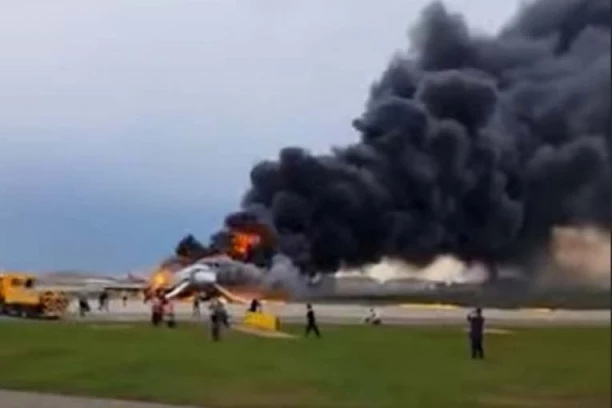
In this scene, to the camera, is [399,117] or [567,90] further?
[399,117]

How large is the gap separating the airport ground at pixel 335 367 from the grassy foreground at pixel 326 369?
0.10 feet

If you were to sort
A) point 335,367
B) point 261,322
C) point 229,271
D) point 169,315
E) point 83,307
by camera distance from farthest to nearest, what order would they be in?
point 229,271 → point 83,307 → point 169,315 → point 261,322 → point 335,367

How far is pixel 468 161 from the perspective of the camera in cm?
3061

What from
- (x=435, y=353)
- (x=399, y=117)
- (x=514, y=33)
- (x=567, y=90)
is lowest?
(x=435, y=353)

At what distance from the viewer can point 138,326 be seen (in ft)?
155

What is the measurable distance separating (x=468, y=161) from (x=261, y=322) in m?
18.4

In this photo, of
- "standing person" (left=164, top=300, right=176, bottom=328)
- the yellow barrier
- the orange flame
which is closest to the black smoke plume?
the orange flame

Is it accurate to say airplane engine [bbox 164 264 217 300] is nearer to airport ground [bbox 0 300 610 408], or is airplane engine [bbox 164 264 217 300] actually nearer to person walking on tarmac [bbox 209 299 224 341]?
airport ground [bbox 0 300 610 408]

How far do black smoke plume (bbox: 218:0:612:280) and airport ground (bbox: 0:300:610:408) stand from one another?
0.98 metres

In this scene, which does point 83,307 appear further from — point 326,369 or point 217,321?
point 326,369

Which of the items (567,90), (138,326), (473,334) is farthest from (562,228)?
(138,326)

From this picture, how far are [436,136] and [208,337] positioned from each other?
9197 mm

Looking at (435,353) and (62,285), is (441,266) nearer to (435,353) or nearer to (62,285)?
(435,353)

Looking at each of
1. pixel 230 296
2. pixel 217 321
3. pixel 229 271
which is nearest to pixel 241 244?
pixel 229 271
